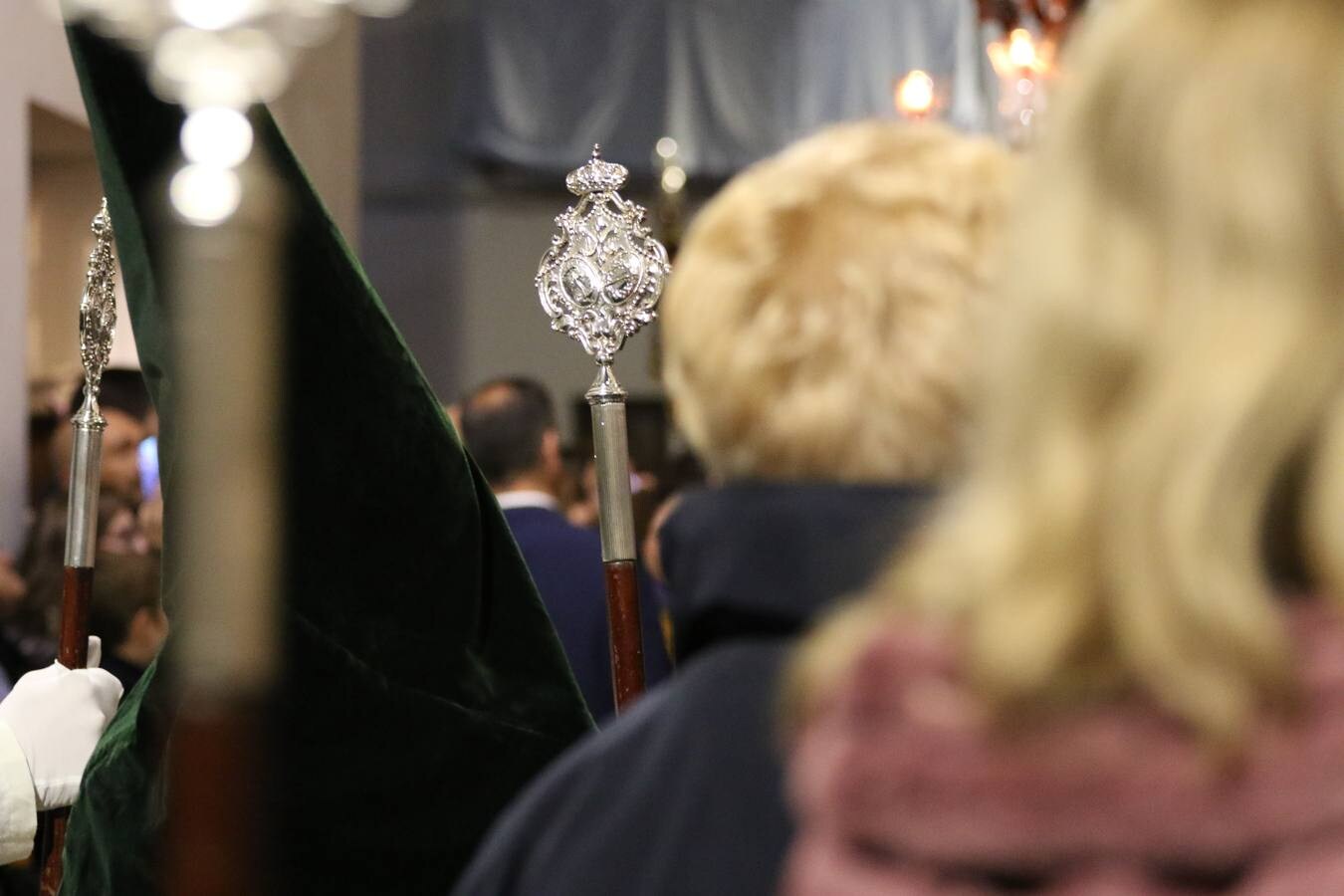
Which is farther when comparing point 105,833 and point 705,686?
point 105,833

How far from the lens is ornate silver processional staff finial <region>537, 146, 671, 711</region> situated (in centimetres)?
155

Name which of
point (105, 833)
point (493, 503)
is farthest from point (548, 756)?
point (105, 833)

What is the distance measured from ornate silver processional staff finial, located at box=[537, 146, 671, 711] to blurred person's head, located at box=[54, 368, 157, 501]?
1.55 m

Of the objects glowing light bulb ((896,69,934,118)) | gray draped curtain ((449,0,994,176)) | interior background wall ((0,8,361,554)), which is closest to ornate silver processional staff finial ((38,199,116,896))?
interior background wall ((0,8,361,554))

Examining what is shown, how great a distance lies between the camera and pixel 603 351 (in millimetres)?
1586

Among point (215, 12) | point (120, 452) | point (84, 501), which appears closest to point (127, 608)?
point (120, 452)

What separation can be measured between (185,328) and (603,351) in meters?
1.00

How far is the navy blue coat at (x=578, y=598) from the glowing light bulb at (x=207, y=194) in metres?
2.18

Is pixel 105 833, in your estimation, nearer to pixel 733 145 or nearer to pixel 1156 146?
pixel 1156 146

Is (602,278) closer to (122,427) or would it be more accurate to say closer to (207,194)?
(207,194)

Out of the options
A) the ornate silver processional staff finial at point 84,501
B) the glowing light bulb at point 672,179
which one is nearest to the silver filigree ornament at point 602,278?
the ornate silver processional staff finial at point 84,501

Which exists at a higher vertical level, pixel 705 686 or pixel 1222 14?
pixel 1222 14

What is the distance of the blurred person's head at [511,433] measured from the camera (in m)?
3.03

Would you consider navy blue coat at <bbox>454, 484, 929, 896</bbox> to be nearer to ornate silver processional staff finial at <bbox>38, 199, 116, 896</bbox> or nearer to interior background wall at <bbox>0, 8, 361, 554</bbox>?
ornate silver processional staff finial at <bbox>38, 199, 116, 896</bbox>
